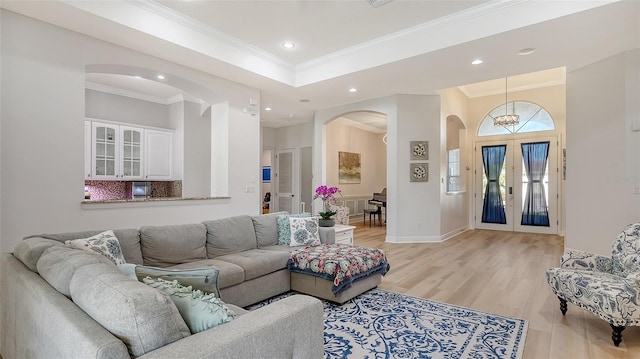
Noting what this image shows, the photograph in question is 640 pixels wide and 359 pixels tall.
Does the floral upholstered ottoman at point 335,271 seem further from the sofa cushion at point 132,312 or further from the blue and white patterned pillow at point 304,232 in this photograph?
the sofa cushion at point 132,312

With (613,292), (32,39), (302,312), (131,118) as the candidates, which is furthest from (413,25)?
(131,118)

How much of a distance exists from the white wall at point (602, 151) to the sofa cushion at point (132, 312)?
542cm

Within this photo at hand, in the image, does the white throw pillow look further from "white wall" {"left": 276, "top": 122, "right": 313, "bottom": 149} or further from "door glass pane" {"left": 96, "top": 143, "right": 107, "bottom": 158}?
"white wall" {"left": 276, "top": 122, "right": 313, "bottom": 149}

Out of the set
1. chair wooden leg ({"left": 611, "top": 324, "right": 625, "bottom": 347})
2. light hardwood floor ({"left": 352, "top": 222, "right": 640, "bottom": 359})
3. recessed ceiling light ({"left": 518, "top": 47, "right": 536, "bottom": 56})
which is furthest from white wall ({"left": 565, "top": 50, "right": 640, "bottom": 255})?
chair wooden leg ({"left": 611, "top": 324, "right": 625, "bottom": 347})

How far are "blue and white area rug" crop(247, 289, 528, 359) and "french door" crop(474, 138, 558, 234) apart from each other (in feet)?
18.7

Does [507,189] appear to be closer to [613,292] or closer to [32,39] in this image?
[613,292]

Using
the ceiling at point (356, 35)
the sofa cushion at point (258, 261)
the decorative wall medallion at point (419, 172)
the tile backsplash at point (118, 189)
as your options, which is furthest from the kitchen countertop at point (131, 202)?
the decorative wall medallion at point (419, 172)

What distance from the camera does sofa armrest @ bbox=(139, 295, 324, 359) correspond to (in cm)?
106

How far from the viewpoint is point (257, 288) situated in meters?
3.08

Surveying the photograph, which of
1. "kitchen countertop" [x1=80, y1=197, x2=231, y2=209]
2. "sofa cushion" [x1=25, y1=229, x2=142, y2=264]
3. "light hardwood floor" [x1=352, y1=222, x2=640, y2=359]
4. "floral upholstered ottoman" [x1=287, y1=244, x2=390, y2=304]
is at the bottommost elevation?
"light hardwood floor" [x1=352, y1=222, x2=640, y2=359]

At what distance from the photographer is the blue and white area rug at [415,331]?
231cm

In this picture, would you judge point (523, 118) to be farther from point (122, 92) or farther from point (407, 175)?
point (122, 92)

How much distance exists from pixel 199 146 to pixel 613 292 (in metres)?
6.49

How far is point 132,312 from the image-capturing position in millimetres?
1052
